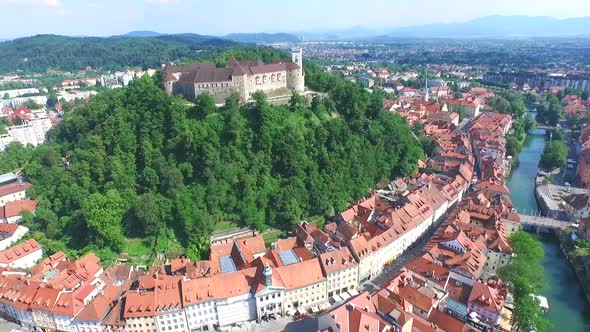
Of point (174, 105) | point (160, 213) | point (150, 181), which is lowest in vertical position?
point (160, 213)

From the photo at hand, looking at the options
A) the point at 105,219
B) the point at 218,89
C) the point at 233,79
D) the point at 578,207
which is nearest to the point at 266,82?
the point at 233,79

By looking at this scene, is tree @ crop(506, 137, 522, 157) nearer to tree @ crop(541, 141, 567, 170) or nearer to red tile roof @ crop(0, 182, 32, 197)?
tree @ crop(541, 141, 567, 170)

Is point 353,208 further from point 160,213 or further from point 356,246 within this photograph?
point 160,213

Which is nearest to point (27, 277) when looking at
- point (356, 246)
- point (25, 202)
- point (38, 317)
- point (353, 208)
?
point (38, 317)

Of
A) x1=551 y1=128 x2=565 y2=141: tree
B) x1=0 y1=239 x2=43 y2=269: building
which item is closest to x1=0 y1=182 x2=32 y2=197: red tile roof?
x1=0 y1=239 x2=43 y2=269: building

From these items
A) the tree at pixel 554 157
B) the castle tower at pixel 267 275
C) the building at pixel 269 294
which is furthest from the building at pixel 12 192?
the tree at pixel 554 157
